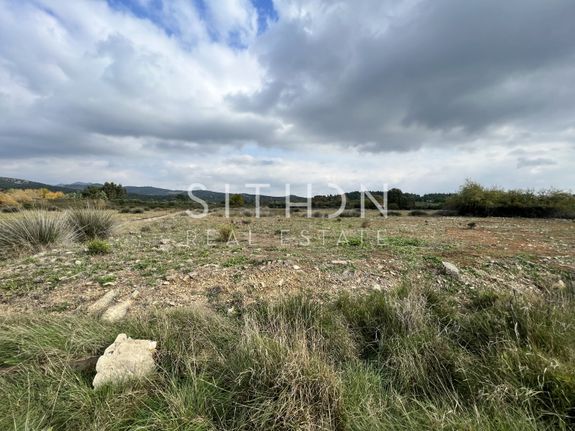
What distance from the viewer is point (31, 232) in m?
7.52

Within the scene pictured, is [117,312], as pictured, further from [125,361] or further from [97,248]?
[97,248]

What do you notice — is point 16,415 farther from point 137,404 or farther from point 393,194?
point 393,194

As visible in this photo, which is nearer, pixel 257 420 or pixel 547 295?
pixel 257 420

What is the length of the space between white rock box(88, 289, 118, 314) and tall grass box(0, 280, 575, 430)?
480 mm

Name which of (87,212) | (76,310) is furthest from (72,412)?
(87,212)

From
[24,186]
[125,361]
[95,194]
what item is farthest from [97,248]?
[24,186]

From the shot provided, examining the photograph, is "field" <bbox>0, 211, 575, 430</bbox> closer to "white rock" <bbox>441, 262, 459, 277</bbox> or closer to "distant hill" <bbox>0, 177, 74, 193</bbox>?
"white rock" <bbox>441, 262, 459, 277</bbox>

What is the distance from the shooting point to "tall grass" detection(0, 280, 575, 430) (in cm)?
209

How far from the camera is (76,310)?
383cm

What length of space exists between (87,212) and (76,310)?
6717mm

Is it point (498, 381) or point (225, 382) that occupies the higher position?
point (498, 381)

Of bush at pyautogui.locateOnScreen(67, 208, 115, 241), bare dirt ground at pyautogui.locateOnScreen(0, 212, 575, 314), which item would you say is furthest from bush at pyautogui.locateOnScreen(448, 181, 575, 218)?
bush at pyautogui.locateOnScreen(67, 208, 115, 241)

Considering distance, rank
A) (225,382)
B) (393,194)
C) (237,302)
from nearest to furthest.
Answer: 1. (225,382)
2. (237,302)
3. (393,194)

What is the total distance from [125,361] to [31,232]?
7.05 metres
